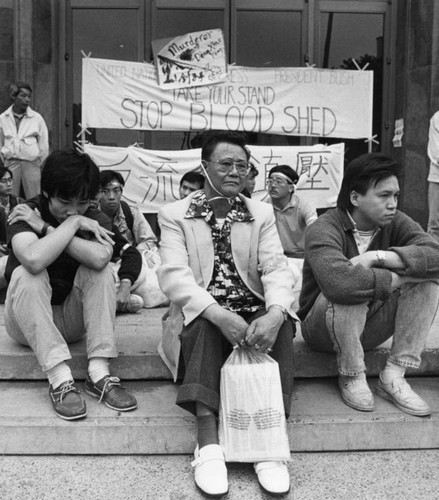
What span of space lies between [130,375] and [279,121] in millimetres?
5013

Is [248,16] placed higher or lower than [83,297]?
higher

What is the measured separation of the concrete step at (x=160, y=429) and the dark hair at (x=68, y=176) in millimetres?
970

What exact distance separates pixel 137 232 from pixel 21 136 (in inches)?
103

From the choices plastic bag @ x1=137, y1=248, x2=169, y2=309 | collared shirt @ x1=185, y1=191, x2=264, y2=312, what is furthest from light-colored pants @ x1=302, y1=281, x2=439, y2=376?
plastic bag @ x1=137, y1=248, x2=169, y2=309

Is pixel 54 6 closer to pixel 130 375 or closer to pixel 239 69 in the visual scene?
pixel 239 69

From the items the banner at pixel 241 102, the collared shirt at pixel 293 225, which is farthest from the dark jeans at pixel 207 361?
the banner at pixel 241 102

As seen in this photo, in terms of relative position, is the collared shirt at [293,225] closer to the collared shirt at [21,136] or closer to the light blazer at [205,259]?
the light blazer at [205,259]

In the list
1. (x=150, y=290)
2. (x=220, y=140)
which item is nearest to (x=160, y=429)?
(x=220, y=140)

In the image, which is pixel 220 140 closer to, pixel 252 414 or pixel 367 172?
pixel 367 172

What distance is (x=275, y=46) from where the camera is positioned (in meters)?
7.70

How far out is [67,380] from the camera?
2830mm

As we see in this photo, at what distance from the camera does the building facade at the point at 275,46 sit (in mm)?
7379

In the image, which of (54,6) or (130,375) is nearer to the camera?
(130,375)

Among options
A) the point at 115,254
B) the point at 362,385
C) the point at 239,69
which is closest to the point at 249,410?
the point at 362,385
